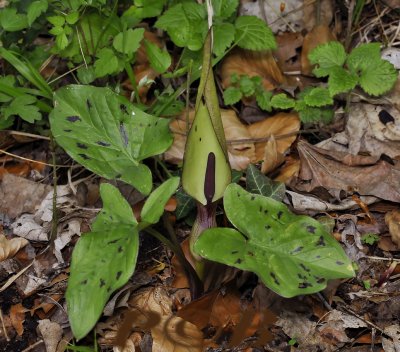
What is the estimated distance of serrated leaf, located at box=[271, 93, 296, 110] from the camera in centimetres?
251

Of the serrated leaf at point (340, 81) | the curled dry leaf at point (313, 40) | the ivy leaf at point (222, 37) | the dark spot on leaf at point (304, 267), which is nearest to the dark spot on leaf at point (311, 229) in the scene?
the dark spot on leaf at point (304, 267)

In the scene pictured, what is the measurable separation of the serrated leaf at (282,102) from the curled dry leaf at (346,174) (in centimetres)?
17

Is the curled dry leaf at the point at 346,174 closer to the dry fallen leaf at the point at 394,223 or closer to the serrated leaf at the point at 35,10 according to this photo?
the dry fallen leaf at the point at 394,223

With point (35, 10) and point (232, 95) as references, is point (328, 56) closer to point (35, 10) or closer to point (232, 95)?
point (232, 95)

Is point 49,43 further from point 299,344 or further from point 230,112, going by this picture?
point 299,344

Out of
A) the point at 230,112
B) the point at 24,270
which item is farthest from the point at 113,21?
the point at 24,270

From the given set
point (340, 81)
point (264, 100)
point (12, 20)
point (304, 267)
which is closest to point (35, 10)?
point (12, 20)

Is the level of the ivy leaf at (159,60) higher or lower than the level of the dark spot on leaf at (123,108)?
lower

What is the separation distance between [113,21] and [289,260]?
1.43m

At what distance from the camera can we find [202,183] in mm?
1764

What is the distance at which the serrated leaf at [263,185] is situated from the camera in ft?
6.98

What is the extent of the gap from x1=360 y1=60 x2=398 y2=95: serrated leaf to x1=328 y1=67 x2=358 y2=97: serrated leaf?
0.05m

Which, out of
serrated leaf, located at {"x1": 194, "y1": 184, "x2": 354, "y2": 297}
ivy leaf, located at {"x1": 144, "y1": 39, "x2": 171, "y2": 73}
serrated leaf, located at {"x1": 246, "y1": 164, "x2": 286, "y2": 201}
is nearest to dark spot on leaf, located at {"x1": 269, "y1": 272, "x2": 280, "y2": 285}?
serrated leaf, located at {"x1": 194, "y1": 184, "x2": 354, "y2": 297}

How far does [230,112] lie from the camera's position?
2.64 meters
